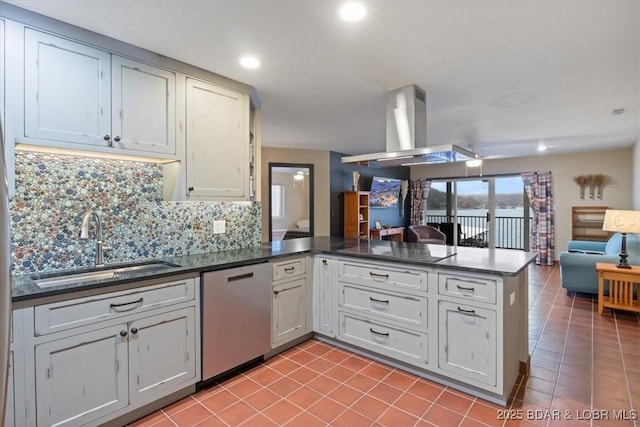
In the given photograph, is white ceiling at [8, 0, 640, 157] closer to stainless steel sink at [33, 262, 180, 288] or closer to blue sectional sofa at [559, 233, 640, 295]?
stainless steel sink at [33, 262, 180, 288]

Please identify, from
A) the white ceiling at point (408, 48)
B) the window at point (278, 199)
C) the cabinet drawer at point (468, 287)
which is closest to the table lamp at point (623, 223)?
the white ceiling at point (408, 48)

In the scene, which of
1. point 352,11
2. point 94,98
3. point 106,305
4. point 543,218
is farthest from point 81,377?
point 543,218

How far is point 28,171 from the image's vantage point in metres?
1.97

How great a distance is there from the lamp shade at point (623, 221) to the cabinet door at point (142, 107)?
14.8 feet

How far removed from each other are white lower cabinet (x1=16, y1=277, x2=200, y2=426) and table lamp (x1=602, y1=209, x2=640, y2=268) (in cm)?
434

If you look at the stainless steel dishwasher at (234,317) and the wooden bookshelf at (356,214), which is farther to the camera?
the wooden bookshelf at (356,214)

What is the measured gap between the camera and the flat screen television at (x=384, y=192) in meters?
7.58

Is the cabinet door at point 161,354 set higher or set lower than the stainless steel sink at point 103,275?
lower

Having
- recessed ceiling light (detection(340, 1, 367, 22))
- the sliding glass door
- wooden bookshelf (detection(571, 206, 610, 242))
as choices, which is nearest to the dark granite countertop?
recessed ceiling light (detection(340, 1, 367, 22))

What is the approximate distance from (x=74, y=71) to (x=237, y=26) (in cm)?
99

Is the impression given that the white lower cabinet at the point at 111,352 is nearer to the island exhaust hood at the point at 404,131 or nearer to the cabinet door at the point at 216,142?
the cabinet door at the point at 216,142

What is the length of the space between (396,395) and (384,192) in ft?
19.7

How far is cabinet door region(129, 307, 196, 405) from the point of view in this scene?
1.93 metres

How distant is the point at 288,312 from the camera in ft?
9.40
